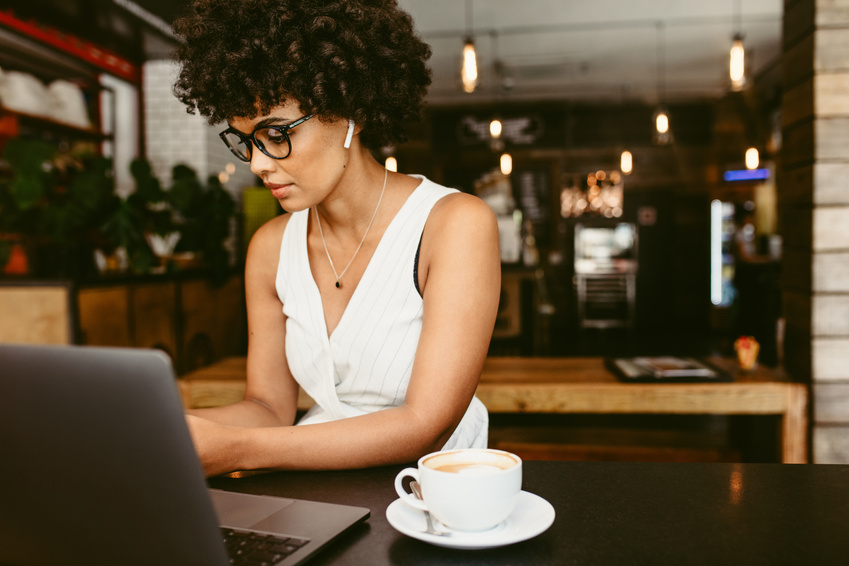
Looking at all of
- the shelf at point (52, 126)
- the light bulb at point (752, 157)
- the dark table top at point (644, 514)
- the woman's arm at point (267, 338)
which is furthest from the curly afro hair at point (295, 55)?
the light bulb at point (752, 157)

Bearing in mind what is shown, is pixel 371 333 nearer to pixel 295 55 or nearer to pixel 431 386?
pixel 431 386

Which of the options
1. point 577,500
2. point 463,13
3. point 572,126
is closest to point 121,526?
point 577,500

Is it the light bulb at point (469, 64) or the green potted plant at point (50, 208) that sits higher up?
the light bulb at point (469, 64)

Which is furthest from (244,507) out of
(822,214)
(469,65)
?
(469,65)

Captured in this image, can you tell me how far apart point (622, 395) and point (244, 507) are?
181 centimetres

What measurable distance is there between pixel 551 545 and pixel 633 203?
27.7ft

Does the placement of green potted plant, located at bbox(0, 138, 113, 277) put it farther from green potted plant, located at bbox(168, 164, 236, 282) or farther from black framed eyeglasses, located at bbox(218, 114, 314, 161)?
black framed eyeglasses, located at bbox(218, 114, 314, 161)

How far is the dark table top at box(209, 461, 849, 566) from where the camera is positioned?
2.02 feet

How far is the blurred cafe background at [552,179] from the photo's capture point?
Result: 216 centimetres

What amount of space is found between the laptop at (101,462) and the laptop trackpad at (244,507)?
0.15 m

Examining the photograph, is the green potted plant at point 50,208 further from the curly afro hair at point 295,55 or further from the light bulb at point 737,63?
the light bulb at point 737,63

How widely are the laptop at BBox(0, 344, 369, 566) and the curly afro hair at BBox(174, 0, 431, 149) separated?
0.69m

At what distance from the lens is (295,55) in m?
1.04

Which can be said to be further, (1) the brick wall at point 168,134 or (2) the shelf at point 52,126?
(1) the brick wall at point 168,134
